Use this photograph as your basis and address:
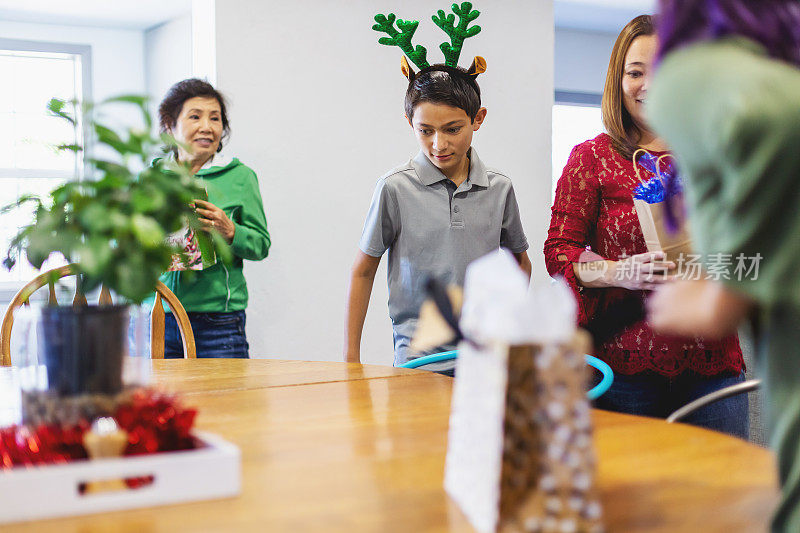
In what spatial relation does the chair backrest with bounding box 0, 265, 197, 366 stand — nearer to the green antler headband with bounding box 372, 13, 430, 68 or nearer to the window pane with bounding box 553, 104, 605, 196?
the green antler headband with bounding box 372, 13, 430, 68

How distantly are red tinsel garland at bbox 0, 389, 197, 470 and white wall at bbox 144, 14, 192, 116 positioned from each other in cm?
473

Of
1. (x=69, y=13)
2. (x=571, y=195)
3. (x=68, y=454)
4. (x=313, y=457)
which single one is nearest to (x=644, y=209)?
(x=571, y=195)

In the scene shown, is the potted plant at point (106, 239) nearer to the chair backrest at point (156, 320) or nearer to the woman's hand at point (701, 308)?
the woman's hand at point (701, 308)

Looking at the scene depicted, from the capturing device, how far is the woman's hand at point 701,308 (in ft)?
2.07

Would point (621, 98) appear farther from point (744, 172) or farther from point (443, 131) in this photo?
point (744, 172)

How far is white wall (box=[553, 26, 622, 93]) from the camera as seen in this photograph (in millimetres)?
6648

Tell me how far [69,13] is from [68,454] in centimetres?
541

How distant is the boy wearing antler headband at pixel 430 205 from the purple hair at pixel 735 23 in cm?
141

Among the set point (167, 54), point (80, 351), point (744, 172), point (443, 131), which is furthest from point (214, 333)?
point (167, 54)

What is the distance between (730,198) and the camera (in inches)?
23.1

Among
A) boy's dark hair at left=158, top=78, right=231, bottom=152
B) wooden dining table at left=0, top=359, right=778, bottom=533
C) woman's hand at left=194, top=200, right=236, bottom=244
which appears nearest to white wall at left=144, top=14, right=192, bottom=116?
boy's dark hair at left=158, top=78, right=231, bottom=152

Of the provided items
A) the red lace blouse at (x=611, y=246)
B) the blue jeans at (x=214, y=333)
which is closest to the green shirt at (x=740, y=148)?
the red lace blouse at (x=611, y=246)

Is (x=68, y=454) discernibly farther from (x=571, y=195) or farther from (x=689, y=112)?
(x=571, y=195)

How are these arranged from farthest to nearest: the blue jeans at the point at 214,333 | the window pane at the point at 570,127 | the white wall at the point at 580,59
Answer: the window pane at the point at 570,127 → the white wall at the point at 580,59 → the blue jeans at the point at 214,333
